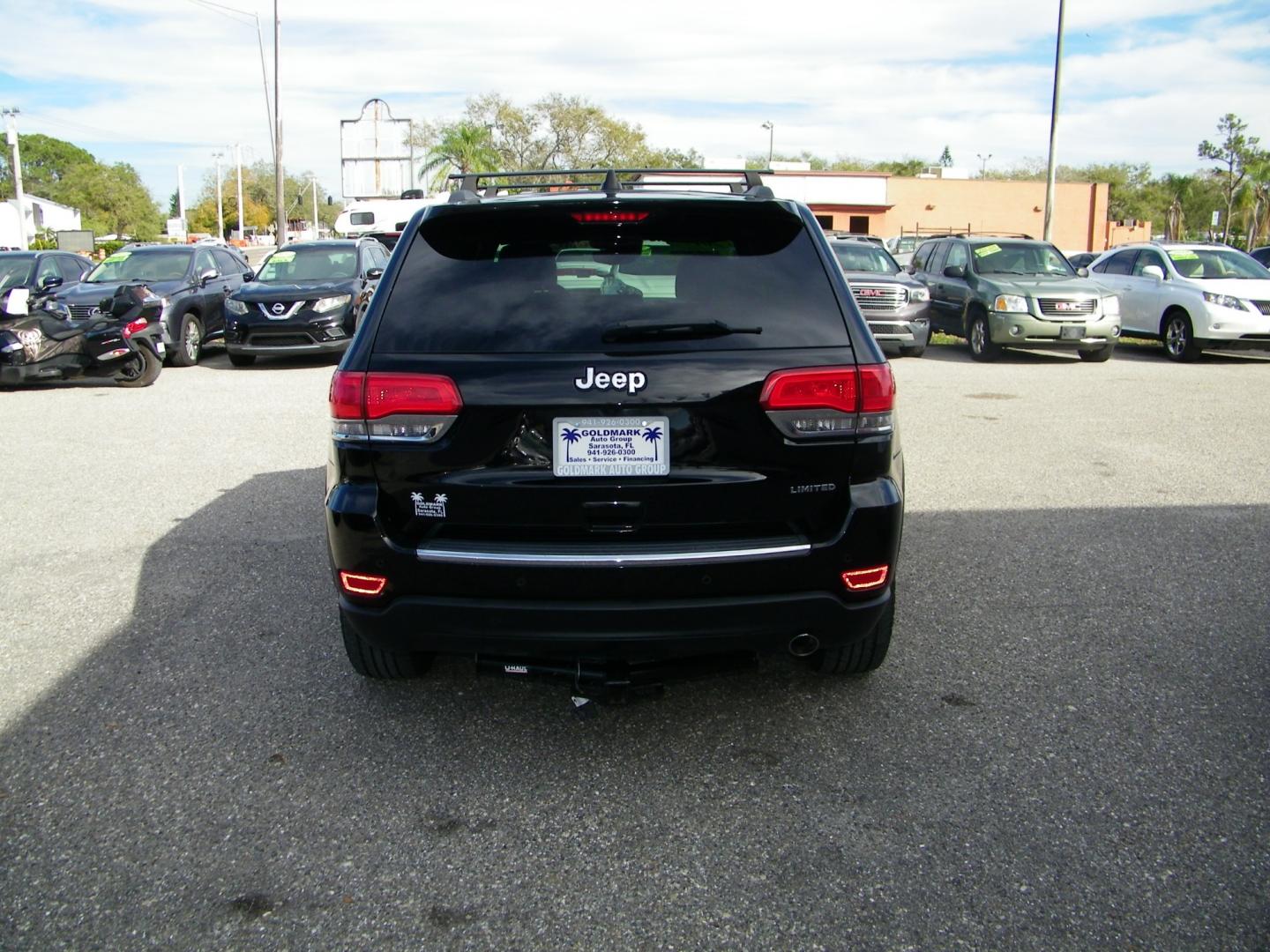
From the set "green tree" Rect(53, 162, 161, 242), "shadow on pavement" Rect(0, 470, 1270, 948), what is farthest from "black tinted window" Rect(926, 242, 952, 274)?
"green tree" Rect(53, 162, 161, 242)

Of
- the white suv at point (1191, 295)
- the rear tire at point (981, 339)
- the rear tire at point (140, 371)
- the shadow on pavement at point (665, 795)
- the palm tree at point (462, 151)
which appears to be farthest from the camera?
the palm tree at point (462, 151)

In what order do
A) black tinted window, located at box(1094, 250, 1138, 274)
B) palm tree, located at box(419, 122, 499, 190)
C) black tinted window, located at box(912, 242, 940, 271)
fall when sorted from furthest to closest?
1. palm tree, located at box(419, 122, 499, 190)
2. black tinted window, located at box(912, 242, 940, 271)
3. black tinted window, located at box(1094, 250, 1138, 274)

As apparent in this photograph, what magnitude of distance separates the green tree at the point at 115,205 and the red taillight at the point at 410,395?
85.1 m

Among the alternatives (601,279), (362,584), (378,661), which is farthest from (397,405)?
(378,661)

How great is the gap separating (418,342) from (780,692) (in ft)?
6.30

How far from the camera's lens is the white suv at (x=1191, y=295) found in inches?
584

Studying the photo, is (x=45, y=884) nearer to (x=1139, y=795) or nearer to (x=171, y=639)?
(x=171, y=639)

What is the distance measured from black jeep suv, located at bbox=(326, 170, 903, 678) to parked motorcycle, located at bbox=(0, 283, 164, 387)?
1092 centimetres

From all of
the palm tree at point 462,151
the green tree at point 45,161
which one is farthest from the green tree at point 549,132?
the green tree at point 45,161

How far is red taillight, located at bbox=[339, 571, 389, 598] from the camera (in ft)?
11.1

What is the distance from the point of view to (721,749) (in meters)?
3.67

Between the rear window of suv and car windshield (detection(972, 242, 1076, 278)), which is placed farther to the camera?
car windshield (detection(972, 242, 1076, 278))

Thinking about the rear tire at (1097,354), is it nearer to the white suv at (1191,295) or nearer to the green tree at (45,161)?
the white suv at (1191,295)

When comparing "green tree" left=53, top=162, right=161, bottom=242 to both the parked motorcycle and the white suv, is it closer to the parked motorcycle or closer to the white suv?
the parked motorcycle
